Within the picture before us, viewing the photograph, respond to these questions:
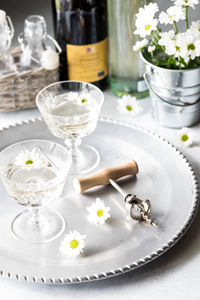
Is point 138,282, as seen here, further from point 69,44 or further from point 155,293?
point 69,44

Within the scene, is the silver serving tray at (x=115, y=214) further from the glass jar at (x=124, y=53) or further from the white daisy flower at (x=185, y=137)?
the glass jar at (x=124, y=53)

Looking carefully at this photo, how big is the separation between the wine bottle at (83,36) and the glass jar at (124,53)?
2 cm

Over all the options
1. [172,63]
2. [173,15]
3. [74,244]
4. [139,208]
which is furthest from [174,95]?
[74,244]

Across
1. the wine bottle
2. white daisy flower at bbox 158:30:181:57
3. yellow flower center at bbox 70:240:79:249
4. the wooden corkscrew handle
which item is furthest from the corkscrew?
the wine bottle

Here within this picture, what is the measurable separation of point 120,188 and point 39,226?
16 cm

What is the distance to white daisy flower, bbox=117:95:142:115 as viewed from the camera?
1250 millimetres

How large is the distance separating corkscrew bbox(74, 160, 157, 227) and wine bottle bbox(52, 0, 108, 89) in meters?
0.33

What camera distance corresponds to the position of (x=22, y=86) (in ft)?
3.99

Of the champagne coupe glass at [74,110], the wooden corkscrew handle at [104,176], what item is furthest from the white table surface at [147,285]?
the champagne coupe glass at [74,110]

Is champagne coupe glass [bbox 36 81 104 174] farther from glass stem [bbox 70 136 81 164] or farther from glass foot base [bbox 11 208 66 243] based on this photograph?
glass foot base [bbox 11 208 66 243]

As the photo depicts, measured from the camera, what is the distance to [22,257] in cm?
87

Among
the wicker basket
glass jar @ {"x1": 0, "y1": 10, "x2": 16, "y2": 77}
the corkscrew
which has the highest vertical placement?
glass jar @ {"x1": 0, "y1": 10, "x2": 16, "y2": 77}

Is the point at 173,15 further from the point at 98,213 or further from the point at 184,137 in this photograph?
the point at 98,213

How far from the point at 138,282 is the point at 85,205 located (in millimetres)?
188
